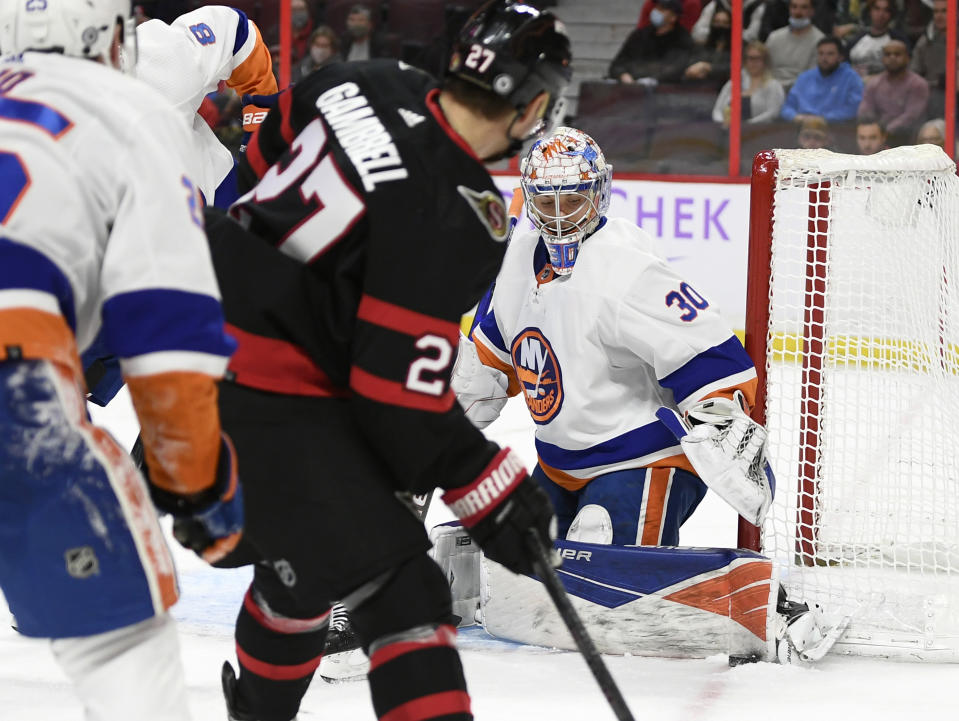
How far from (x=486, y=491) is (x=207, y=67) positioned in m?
1.89

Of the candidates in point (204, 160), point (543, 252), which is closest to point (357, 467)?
point (543, 252)

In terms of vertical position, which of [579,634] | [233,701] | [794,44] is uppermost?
[579,634]

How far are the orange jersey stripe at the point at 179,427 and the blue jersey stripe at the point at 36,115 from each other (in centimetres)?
25

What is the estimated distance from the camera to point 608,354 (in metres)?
2.71

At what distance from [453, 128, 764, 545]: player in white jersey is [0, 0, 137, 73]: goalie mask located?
137 cm

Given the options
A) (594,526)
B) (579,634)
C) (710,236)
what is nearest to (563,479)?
(594,526)

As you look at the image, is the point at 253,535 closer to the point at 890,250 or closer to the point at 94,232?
the point at 94,232

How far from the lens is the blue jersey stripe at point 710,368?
8.50 ft

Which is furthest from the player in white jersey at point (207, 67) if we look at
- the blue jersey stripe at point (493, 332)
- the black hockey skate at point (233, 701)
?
the black hockey skate at point (233, 701)

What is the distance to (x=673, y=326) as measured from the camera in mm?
2611

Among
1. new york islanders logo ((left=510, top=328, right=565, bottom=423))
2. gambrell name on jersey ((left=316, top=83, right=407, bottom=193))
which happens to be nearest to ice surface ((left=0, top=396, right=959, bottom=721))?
new york islanders logo ((left=510, top=328, right=565, bottom=423))

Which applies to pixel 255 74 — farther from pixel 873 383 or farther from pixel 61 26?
pixel 61 26

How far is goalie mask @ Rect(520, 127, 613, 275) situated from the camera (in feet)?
8.86

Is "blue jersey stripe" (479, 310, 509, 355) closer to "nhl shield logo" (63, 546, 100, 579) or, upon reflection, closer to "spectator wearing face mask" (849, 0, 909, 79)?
"nhl shield logo" (63, 546, 100, 579)
